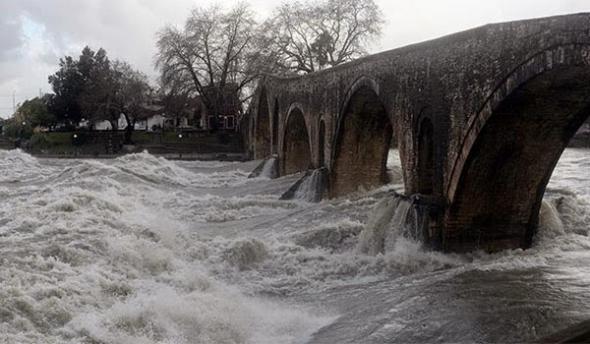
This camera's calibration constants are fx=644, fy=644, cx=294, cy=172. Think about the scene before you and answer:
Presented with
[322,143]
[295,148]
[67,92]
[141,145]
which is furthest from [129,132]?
[322,143]

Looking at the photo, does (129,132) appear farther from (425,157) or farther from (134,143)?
(425,157)

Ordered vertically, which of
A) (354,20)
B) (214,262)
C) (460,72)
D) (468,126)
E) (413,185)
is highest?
(354,20)

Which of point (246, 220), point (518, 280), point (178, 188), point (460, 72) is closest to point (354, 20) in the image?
point (178, 188)

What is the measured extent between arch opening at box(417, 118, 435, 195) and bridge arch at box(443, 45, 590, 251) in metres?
1.27

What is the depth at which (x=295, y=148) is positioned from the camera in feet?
97.6

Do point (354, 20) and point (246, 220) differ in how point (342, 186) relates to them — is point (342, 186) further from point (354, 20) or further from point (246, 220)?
point (354, 20)

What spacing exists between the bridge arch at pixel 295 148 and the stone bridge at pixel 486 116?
39.4 feet

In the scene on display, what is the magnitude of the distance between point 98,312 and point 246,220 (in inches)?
358

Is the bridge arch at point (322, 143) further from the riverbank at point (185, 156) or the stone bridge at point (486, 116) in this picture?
the riverbank at point (185, 156)

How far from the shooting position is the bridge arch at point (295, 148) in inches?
1133

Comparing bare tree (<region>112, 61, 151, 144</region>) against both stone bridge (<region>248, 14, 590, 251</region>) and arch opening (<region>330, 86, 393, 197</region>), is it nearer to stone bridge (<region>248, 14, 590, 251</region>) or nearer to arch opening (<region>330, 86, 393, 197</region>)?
arch opening (<region>330, 86, 393, 197</region>)

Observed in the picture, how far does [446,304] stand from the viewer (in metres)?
8.66

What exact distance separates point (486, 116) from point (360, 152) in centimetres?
983

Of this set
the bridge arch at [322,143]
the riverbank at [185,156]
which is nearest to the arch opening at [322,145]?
the bridge arch at [322,143]
